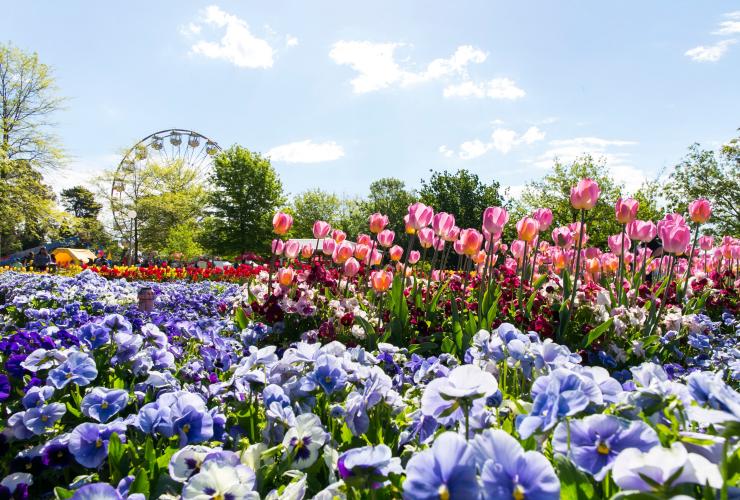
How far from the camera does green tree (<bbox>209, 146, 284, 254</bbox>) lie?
3450cm

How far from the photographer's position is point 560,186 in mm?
34125

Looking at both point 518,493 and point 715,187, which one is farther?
point 715,187

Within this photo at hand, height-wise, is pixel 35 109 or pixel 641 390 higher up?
pixel 35 109

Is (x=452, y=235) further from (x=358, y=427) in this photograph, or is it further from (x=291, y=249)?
(x=358, y=427)

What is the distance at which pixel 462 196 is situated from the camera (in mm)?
35125

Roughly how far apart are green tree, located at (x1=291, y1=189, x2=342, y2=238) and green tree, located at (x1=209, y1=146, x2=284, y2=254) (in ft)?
60.0

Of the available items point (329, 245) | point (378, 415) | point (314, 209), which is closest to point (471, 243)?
point (329, 245)

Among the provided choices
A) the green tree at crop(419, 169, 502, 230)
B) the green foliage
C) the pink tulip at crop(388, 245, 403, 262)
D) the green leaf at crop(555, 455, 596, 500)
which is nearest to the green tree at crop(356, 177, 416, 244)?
the green foliage

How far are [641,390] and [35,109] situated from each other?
103 ft

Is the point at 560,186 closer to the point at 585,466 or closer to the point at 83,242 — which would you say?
the point at 585,466

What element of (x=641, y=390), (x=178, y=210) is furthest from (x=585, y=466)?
(x=178, y=210)

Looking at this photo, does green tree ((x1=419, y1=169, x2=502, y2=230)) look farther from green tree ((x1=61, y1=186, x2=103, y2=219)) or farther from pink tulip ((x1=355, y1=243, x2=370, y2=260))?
green tree ((x1=61, y1=186, x2=103, y2=219))

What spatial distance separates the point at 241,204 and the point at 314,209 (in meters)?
23.5

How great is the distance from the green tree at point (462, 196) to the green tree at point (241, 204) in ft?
39.2
